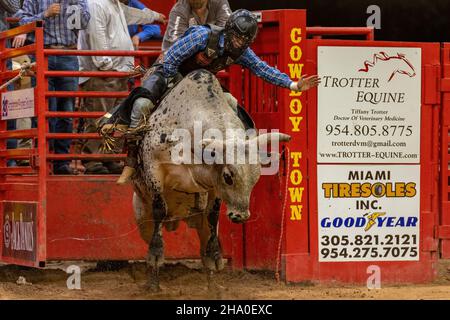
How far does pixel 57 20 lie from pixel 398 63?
133 inches

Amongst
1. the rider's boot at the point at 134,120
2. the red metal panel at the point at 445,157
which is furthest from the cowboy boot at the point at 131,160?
the red metal panel at the point at 445,157

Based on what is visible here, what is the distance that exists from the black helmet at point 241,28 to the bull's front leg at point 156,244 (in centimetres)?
140

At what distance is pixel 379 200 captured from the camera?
393 inches

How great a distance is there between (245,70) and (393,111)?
1.44 meters

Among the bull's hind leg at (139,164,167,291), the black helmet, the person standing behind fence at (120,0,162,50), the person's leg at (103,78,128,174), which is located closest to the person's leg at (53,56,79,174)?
the person's leg at (103,78,128,174)

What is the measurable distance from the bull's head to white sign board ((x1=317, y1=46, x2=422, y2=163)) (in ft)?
5.06

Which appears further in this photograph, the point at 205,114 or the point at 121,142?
the point at 121,142

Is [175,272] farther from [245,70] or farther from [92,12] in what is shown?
[92,12]

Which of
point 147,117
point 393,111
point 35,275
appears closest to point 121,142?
point 147,117

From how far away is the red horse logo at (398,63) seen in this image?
9.92m

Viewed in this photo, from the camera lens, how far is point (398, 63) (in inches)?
394

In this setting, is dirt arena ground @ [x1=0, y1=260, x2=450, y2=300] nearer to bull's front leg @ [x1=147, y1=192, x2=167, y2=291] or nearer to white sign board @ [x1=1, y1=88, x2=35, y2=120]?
bull's front leg @ [x1=147, y1=192, x2=167, y2=291]

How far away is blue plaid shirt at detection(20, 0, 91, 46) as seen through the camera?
35.7ft

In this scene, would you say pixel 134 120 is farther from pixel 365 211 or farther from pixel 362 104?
pixel 365 211
